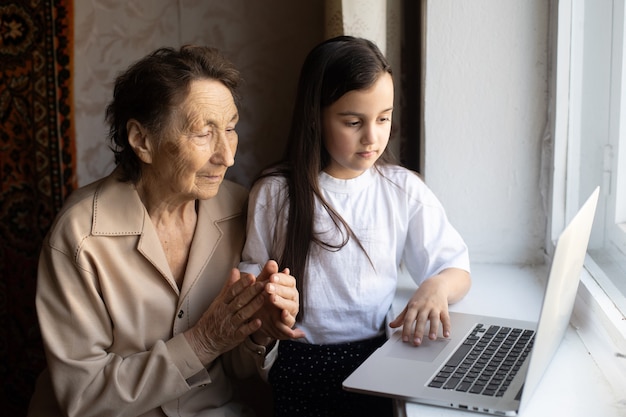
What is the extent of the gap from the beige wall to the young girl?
0.47 meters

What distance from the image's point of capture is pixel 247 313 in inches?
56.9

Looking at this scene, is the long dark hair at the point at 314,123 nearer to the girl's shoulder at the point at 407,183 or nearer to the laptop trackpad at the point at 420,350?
the girl's shoulder at the point at 407,183

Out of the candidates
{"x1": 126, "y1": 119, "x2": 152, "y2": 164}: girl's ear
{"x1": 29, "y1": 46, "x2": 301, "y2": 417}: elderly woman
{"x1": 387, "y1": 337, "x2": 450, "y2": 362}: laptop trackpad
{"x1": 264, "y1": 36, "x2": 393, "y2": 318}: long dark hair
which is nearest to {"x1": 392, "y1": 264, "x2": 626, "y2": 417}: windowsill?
{"x1": 387, "y1": 337, "x2": 450, "y2": 362}: laptop trackpad

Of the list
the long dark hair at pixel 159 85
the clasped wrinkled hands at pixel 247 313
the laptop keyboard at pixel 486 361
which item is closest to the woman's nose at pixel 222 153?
the long dark hair at pixel 159 85

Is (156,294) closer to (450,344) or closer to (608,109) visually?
(450,344)

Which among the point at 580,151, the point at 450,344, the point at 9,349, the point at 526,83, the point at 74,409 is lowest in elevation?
the point at 9,349

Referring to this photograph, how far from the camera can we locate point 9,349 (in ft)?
7.45

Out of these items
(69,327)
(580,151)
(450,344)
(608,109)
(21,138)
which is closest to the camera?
(450,344)

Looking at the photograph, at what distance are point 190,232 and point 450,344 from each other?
0.59 m

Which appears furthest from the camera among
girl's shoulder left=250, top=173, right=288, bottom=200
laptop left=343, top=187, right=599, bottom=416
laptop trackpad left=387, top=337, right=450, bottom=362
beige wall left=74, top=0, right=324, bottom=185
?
beige wall left=74, top=0, right=324, bottom=185

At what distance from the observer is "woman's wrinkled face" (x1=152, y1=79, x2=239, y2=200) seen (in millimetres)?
1479

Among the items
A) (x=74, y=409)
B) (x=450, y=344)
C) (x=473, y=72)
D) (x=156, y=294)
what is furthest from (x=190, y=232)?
(x=473, y=72)

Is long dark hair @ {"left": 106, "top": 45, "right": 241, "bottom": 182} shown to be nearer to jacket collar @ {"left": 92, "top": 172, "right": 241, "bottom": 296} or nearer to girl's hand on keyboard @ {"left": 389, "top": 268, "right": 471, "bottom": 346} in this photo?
jacket collar @ {"left": 92, "top": 172, "right": 241, "bottom": 296}

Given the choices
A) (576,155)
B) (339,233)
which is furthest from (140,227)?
(576,155)
